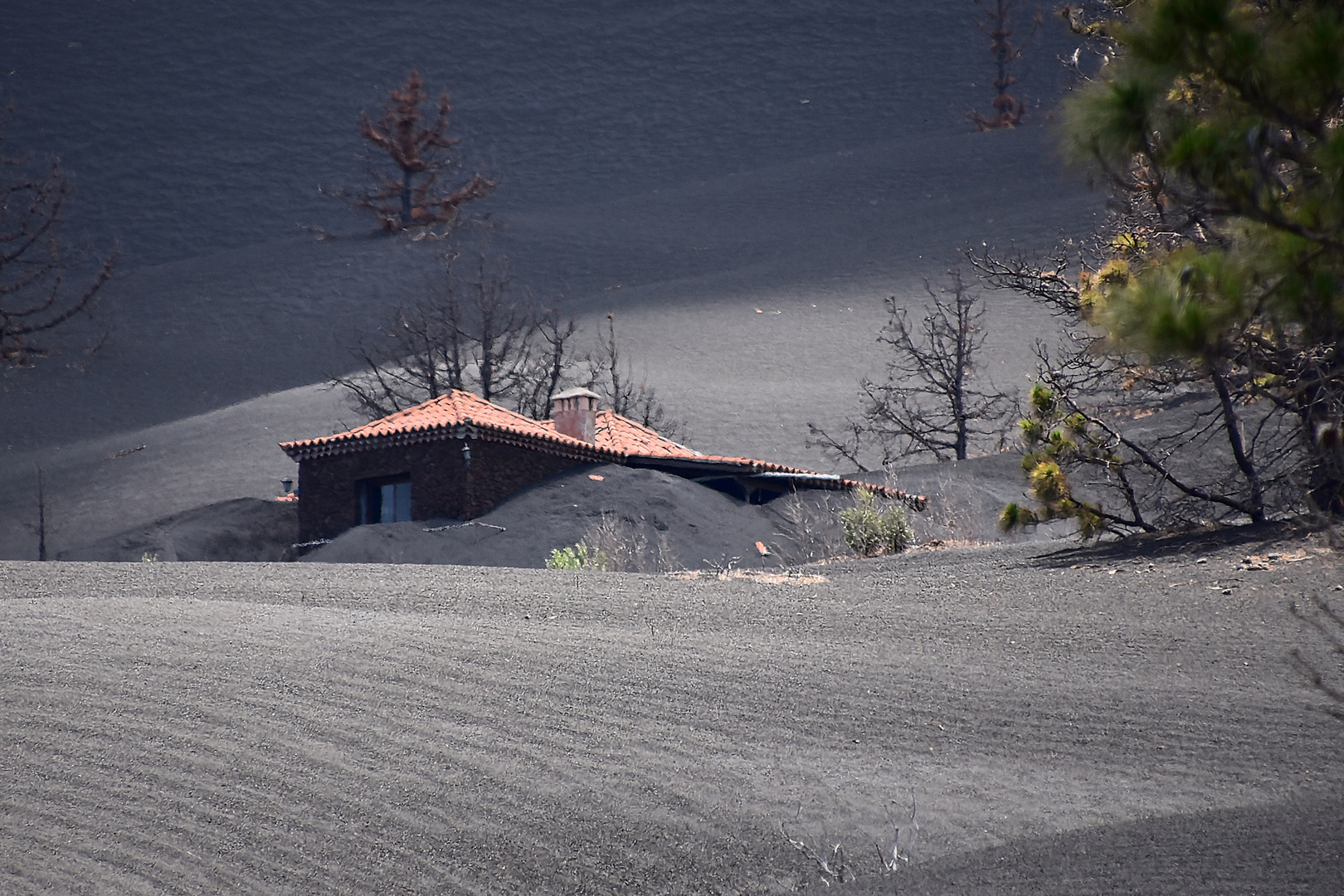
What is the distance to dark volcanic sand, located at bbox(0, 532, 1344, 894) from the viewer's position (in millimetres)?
6184

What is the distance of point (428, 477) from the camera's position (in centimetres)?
2272

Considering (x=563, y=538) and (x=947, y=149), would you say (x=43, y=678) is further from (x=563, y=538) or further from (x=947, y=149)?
(x=947, y=149)

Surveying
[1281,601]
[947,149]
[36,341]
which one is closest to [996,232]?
[947,149]

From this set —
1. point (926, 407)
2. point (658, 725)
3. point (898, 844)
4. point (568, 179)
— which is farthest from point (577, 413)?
point (568, 179)

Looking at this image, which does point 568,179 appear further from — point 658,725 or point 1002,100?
point 658,725

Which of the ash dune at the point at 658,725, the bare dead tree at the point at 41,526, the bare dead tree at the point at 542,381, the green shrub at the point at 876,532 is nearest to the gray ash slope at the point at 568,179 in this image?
the bare dead tree at the point at 542,381

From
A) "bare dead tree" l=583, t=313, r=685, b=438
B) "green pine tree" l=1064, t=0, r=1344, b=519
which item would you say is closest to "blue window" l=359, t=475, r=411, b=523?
"bare dead tree" l=583, t=313, r=685, b=438

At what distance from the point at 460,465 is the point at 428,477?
81cm

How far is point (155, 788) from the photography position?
6.83 metres

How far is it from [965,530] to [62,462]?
33.2m

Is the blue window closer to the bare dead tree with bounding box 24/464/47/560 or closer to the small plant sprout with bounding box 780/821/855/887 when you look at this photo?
the bare dead tree with bounding box 24/464/47/560

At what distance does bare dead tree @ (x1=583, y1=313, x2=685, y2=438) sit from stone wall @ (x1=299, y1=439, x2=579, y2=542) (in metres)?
14.3

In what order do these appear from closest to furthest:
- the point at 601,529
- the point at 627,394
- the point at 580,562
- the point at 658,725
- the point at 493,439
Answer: the point at 658,725
the point at 580,562
the point at 601,529
the point at 493,439
the point at 627,394

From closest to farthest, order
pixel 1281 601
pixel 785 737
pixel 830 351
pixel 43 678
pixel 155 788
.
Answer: pixel 155 788
pixel 785 737
pixel 43 678
pixel 1281 601
pixel 830 351
